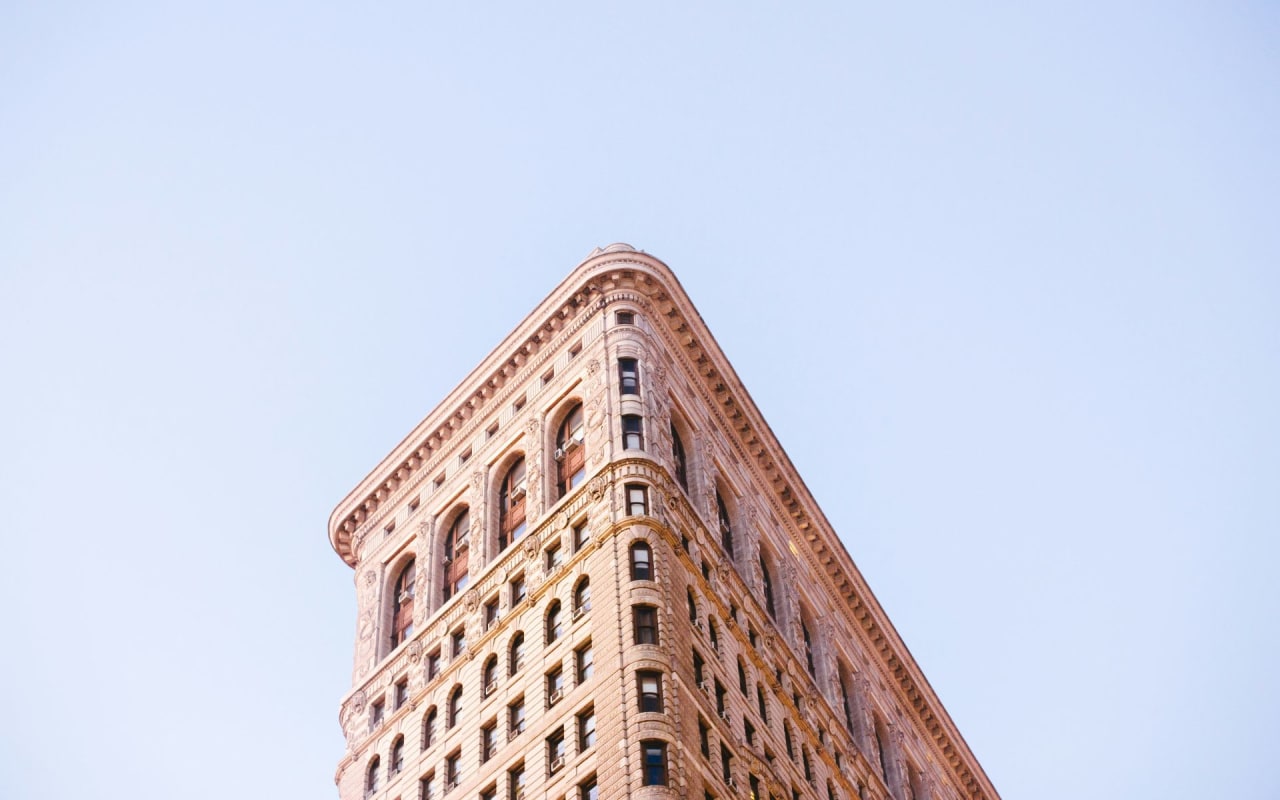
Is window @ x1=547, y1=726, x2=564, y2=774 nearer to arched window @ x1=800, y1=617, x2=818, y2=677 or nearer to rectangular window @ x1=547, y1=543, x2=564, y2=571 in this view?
rectangular window @ x1=547, y1=543, x2=564, y2=571

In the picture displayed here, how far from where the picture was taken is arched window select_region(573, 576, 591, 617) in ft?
269

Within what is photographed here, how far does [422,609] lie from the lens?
95.1 m

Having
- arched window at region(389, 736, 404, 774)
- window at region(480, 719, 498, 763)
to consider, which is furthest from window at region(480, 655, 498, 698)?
arched window at region(389, 736, 404, 774)

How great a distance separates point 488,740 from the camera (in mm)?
81812

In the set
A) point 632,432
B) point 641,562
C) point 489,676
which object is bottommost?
point 489,676

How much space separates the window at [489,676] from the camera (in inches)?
3322

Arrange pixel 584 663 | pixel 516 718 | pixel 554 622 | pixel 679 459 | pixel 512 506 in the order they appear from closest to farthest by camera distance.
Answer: pixel 584 663
pixel 516 718
pixel 554 622
pixel 679 459
pixel 512 506

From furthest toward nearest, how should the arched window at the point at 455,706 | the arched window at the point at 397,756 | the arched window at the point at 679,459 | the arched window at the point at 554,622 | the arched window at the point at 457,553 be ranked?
1. the arched window at the point at 457,553
2. the arched window at the point at 679,459
3. the arched window at the point at 397,756
4. the arched window at the point at 455,706
5. the arched window at the point at 554,622

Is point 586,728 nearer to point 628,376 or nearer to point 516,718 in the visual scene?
point 516,718

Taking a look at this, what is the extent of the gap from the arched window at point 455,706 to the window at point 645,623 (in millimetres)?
11611

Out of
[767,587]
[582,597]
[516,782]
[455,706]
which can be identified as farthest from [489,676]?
[767,587]

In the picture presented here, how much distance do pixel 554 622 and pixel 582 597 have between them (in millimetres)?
1956

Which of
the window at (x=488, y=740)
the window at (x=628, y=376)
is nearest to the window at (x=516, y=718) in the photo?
the window at (x=488, y=740)

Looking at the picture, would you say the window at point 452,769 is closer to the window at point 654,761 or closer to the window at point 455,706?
the window at point 455,706
